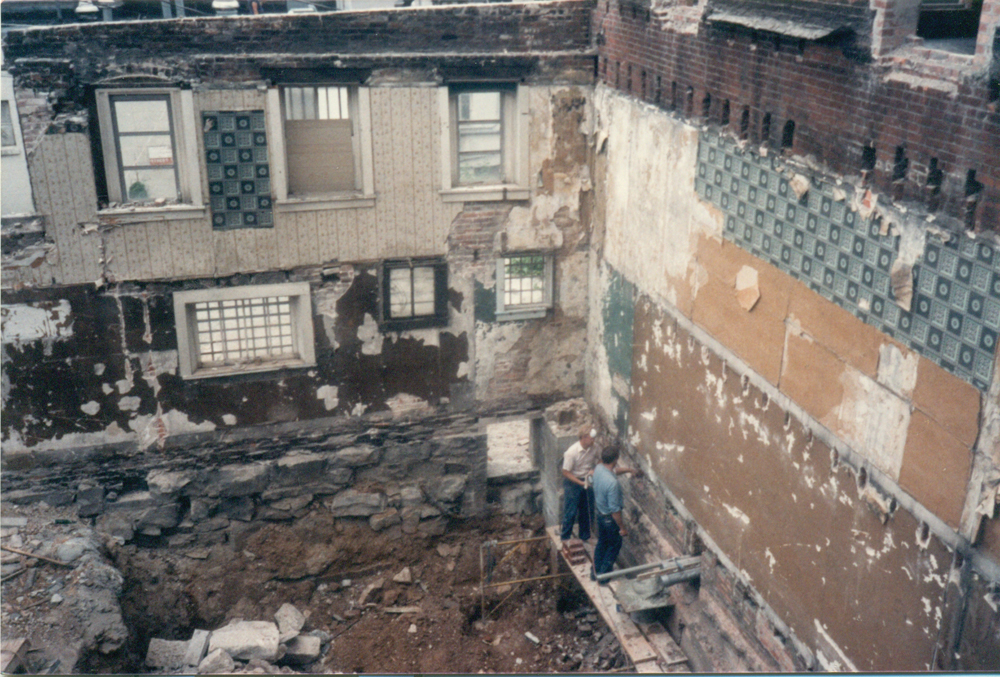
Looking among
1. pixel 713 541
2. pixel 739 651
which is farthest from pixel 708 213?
pixel 739 651

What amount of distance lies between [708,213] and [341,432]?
6025mm

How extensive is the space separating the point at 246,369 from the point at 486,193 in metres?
3.80

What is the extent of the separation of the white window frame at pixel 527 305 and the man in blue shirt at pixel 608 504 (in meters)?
2.66

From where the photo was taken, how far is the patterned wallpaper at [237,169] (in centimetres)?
1116

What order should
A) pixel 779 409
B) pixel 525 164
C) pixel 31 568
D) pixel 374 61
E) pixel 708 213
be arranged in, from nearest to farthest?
pixel 779 409 → pixel 708 213 → pixel 31 568 → pixel 374 61 → pixel 525 164

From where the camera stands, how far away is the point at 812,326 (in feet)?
25.5

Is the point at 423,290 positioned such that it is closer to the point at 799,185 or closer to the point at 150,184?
the point at 150,184

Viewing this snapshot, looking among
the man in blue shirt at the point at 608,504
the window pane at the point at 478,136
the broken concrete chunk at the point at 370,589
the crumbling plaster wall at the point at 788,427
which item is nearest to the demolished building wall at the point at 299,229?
the window pane at the point at 478,136

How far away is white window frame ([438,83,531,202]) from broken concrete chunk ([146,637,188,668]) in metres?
6.18

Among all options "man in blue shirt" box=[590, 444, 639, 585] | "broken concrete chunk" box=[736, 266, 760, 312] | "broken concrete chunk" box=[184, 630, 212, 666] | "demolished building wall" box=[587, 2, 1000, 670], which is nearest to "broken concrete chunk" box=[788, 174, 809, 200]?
"demolished building wall" box=[587, 2, 1000, 670]

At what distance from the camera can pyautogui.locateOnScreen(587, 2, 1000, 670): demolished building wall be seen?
6.21m

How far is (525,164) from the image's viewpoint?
1209 centimetres

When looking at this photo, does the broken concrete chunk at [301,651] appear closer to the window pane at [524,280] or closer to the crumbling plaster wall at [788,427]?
the crumbling plaster wall at [788,427]

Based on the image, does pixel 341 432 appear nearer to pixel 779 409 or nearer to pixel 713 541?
A: pixel 713 541
